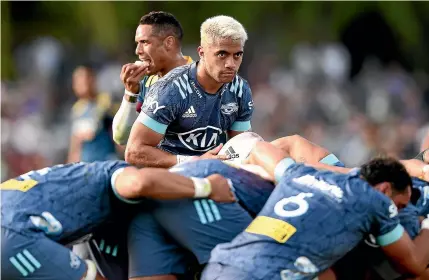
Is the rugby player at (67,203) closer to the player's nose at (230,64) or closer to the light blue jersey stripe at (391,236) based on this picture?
the light blue jersey stripe at (391,236)

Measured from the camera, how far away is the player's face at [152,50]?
10.1 m

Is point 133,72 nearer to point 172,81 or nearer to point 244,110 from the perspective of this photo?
point 172,81

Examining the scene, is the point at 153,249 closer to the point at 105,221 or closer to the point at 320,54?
the point at 105,221

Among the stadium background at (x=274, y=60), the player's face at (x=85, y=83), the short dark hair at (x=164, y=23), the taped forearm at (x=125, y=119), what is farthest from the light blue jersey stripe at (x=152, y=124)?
the stadium background at (x=274, y=60)

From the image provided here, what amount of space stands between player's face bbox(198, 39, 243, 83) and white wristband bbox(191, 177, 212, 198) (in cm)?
158

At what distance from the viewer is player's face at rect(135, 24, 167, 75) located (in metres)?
10.1

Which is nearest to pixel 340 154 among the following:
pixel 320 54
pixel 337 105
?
pixel 337 105

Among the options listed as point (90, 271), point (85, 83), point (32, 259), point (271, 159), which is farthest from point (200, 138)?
point (85, 83)

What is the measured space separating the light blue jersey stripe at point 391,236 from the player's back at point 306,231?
39mm

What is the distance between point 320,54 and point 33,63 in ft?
18.7

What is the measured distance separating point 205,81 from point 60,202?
1.98 m

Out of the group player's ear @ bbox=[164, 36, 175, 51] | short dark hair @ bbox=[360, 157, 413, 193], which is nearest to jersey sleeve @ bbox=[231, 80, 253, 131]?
player's ear @ bbox=[164, 36, 175, 51]

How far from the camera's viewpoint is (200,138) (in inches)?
374

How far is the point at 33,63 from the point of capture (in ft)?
74.3
